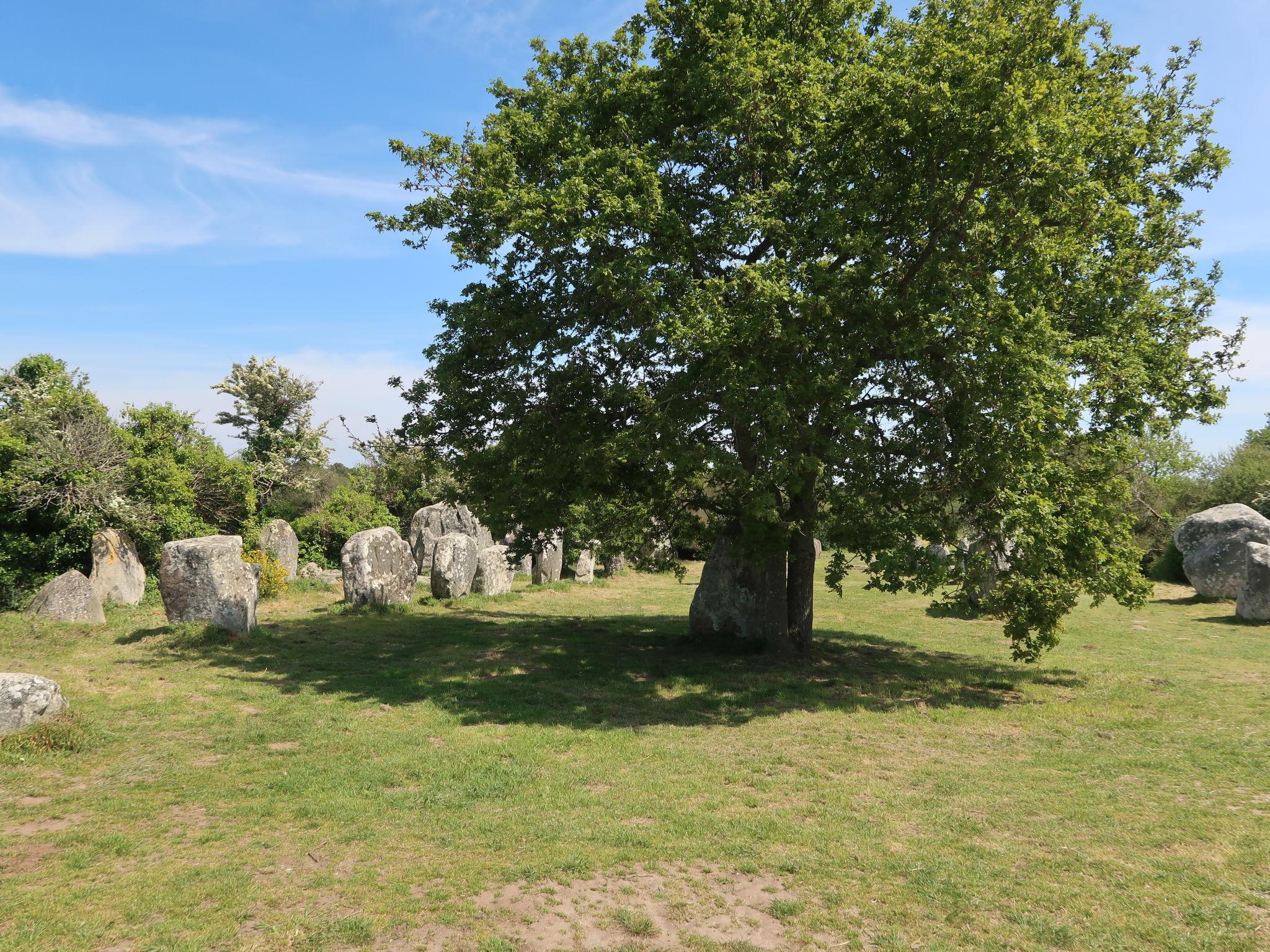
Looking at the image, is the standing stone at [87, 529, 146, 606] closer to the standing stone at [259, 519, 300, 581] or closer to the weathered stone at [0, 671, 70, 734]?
the standing stone at [259, 519, 300, 581]

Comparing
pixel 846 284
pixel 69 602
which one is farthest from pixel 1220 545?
A: pixel 69 602

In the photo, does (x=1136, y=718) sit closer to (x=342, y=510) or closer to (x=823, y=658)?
(x=823, y=658)

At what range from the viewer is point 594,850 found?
686 centimetres

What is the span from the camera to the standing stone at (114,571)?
18609 mm

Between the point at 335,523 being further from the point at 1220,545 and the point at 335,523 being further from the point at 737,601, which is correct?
the point at 1220,545

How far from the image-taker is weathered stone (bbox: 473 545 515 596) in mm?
23688

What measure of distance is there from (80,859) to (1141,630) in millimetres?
20151

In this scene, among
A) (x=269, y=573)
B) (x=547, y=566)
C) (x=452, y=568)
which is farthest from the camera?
(x=547, y=566)

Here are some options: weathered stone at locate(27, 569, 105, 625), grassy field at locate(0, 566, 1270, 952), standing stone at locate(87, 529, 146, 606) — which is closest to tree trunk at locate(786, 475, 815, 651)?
grassy field at locate(0, 566, 1270, 952)

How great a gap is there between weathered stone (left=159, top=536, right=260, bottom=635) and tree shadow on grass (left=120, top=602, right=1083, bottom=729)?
417 millimetres

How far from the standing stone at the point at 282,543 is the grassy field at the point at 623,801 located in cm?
917

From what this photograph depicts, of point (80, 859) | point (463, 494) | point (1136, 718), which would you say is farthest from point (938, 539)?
point (80, 859)

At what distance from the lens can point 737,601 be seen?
16.4m

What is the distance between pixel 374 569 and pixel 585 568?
959 centimetres
